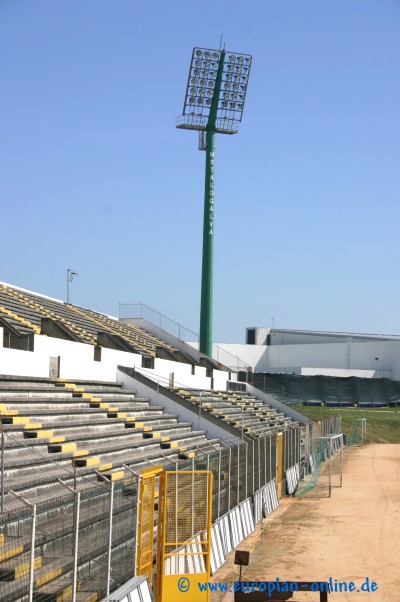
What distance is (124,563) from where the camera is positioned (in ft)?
34.9

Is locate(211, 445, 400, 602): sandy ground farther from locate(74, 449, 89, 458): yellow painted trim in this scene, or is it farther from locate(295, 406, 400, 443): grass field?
locate(295, 406, 400, 443): grass field

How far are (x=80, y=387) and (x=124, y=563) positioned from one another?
11725 millimetres

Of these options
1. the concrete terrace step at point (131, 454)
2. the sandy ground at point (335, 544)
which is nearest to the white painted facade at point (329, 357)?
the sandy ground at point (335, 544)

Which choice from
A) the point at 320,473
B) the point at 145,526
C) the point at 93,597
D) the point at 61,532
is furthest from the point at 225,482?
the point at 320,473

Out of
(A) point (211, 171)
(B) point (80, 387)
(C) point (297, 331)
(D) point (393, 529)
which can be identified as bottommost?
(D) point (393, 529)

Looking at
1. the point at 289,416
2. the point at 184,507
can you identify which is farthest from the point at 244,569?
the point at 289,416

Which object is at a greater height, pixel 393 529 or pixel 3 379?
pixel 3 379

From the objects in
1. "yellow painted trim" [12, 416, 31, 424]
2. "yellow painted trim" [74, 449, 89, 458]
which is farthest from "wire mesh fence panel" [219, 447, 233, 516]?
"yellow painted trim" [12, 416, 31, 424]

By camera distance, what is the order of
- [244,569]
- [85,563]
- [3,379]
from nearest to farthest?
[85,563] → [244,569] → [3,379]

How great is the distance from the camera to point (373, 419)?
54.3m

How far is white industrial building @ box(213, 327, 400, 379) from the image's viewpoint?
2798 inches

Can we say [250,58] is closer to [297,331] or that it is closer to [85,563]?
[297,331]

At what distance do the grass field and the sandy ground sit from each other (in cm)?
2254

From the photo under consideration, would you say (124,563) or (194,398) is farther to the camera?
(194,398)
